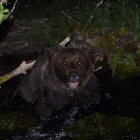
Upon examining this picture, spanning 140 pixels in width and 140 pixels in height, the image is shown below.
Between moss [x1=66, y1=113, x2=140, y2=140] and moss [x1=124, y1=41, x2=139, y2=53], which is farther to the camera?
moss [x1=124, y1=41, x2=139, y2=53]

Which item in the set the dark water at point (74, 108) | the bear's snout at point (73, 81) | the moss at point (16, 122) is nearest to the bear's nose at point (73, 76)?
the bear's snout at point (73, 81)

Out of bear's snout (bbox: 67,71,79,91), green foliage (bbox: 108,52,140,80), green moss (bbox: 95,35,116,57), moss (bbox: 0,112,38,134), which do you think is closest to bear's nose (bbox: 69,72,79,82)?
bear's snout (bbox: 67,71,79,91)

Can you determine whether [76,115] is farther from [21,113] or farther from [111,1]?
[111,1]

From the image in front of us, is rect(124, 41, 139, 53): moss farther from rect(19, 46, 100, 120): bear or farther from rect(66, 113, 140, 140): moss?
rect(66, 113, 140, 140): moss

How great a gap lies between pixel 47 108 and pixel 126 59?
353cm

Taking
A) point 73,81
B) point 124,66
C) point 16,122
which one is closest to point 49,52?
point 73,81

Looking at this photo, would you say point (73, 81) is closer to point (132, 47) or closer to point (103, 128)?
point (103, 128)

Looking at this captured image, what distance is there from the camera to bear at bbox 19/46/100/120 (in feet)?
20.9

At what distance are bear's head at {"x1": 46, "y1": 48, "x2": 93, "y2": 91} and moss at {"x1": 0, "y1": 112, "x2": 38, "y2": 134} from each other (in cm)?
108

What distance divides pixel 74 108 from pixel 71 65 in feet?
4.48

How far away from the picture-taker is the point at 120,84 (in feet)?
27.7

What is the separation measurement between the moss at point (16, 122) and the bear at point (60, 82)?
14.8 inches

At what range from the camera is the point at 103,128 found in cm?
600

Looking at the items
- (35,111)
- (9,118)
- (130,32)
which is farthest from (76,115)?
(130,32)
